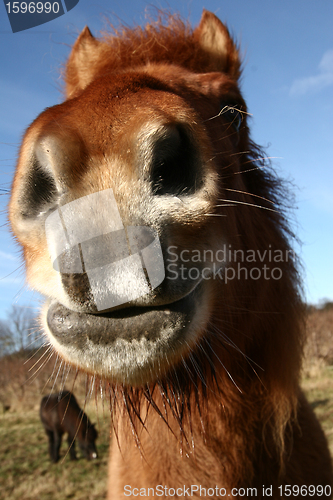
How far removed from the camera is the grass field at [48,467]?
6898mm

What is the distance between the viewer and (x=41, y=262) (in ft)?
3.81

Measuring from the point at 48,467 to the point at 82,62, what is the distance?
995 centimetres

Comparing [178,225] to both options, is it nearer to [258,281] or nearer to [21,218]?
[21,218]

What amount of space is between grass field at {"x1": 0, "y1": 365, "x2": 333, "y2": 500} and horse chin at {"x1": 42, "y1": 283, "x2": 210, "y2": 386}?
4.52 metres

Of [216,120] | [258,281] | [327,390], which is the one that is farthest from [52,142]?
[327,390]

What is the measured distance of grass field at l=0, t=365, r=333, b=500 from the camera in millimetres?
6898

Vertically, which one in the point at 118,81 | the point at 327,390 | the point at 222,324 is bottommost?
the point at 327,390

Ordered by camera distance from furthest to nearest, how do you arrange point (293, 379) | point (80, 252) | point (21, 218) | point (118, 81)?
point (293, 379), point (118, 81), point (21, 218), point (80, 252)

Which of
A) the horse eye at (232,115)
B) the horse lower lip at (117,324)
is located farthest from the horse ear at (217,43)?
the horse lower lip at (117,324)

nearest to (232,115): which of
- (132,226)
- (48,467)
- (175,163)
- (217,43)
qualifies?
(217,43)

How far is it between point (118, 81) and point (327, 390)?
1335 centimetres

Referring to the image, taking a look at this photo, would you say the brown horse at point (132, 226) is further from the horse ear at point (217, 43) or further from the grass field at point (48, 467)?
the grass field at point (48, 467)

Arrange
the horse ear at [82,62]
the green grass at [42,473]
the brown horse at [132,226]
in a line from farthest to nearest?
the green grass at [42,473], the horse ear at [82,62], the brown horse at [132,226]

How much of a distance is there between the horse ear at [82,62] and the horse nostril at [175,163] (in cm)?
136
